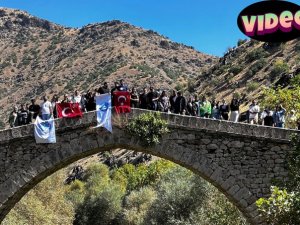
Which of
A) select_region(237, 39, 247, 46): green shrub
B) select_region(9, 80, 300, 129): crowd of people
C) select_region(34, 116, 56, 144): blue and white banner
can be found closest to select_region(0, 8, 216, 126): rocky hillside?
select_region(237, 39, 247, 46): green shrub

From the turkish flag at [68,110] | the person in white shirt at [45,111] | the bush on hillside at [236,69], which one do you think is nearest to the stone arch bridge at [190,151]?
the turkish flag at [68,110]

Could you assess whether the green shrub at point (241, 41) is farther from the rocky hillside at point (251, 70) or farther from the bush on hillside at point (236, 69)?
the bush on hillside at point (236, 69)

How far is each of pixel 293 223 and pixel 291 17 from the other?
5.48 m

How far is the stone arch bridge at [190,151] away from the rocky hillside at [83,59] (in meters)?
76.4

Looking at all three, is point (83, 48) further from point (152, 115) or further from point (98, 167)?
point (152, 115)

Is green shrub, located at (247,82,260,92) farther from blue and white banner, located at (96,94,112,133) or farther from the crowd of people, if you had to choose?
blue and white banner, located at (96,94,112,133)

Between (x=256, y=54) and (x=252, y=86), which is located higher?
(x=256, y=54)

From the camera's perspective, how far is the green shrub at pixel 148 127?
1809 centimetres

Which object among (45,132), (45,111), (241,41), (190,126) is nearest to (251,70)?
(241,41)

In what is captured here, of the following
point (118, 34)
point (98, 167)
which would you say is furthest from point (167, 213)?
point (118, 34)

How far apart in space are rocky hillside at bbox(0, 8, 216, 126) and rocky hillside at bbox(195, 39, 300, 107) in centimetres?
1742

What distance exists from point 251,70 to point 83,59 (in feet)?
184

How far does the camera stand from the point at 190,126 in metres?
18.0

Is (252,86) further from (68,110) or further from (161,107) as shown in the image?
(68,110)
